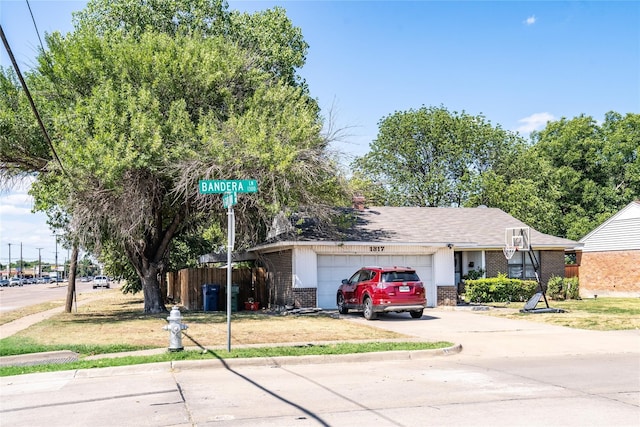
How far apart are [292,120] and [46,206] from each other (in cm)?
Result: 819

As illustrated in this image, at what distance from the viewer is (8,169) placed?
21.6 meters

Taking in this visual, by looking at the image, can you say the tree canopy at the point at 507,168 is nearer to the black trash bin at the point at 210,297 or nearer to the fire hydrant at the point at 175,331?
the black trash bin at the point at 210,297

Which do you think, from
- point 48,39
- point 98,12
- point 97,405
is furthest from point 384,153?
point 97,405

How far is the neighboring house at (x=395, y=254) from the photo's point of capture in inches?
935

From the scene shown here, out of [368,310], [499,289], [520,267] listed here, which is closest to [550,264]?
[520,267]

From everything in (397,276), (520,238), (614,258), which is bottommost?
(397,276)

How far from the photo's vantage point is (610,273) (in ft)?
121

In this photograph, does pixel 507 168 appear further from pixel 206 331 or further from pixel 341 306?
pixel 206 331

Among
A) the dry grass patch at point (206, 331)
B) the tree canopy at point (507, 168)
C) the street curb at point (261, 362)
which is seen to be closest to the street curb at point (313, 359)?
the street curb at point (261, 362)

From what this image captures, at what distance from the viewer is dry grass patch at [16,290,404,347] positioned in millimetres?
14469

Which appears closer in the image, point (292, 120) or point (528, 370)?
point (528, 370)

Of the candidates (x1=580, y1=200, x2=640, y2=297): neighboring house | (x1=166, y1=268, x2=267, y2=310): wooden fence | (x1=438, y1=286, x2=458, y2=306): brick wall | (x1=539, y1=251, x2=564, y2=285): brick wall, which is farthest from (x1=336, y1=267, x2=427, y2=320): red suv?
(x1=580, y1=200, x2=640, y2=297): neighboring house

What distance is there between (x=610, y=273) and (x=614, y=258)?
95 centimetres

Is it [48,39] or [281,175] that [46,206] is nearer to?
[48,39]
